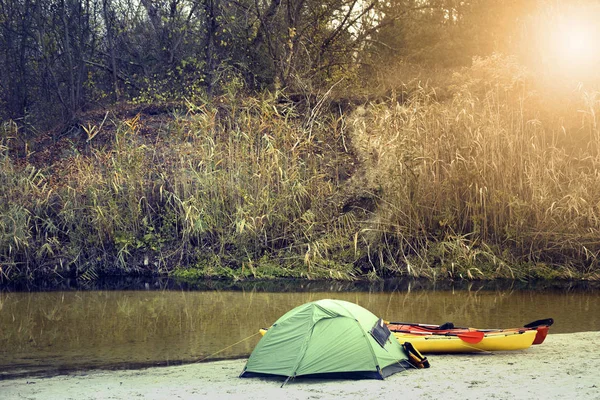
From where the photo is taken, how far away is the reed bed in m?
12.5

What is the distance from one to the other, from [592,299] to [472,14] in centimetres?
1186

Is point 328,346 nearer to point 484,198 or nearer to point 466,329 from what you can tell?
point 466,329

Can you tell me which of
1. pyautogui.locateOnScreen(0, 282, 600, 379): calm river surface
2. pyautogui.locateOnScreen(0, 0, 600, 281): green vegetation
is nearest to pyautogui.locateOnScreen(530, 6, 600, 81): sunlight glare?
pyautogui.locateOnScreen(0, 0, 600, 281): green vegetation

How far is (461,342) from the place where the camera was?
7.54 meters

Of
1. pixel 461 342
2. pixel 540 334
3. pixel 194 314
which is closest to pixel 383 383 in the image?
pixel 461 342

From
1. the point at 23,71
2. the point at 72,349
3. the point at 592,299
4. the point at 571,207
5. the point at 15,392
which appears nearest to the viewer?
the point at 15,392

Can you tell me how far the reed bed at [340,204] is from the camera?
41.0 feet

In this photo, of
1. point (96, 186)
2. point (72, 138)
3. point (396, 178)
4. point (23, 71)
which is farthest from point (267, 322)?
point (23, 71)

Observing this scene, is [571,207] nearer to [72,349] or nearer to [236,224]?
[236,224]

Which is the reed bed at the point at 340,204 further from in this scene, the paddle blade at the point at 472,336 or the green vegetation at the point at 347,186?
the paddle blade at the point at 472,336

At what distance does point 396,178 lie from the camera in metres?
13.1

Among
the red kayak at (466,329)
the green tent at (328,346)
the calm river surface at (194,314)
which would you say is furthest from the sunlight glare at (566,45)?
the green tent at (328,346)

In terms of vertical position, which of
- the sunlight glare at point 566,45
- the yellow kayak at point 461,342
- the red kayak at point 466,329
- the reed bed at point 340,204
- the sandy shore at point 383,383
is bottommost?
the sandy shore at point 383,383

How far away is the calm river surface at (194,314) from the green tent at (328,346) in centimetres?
133
